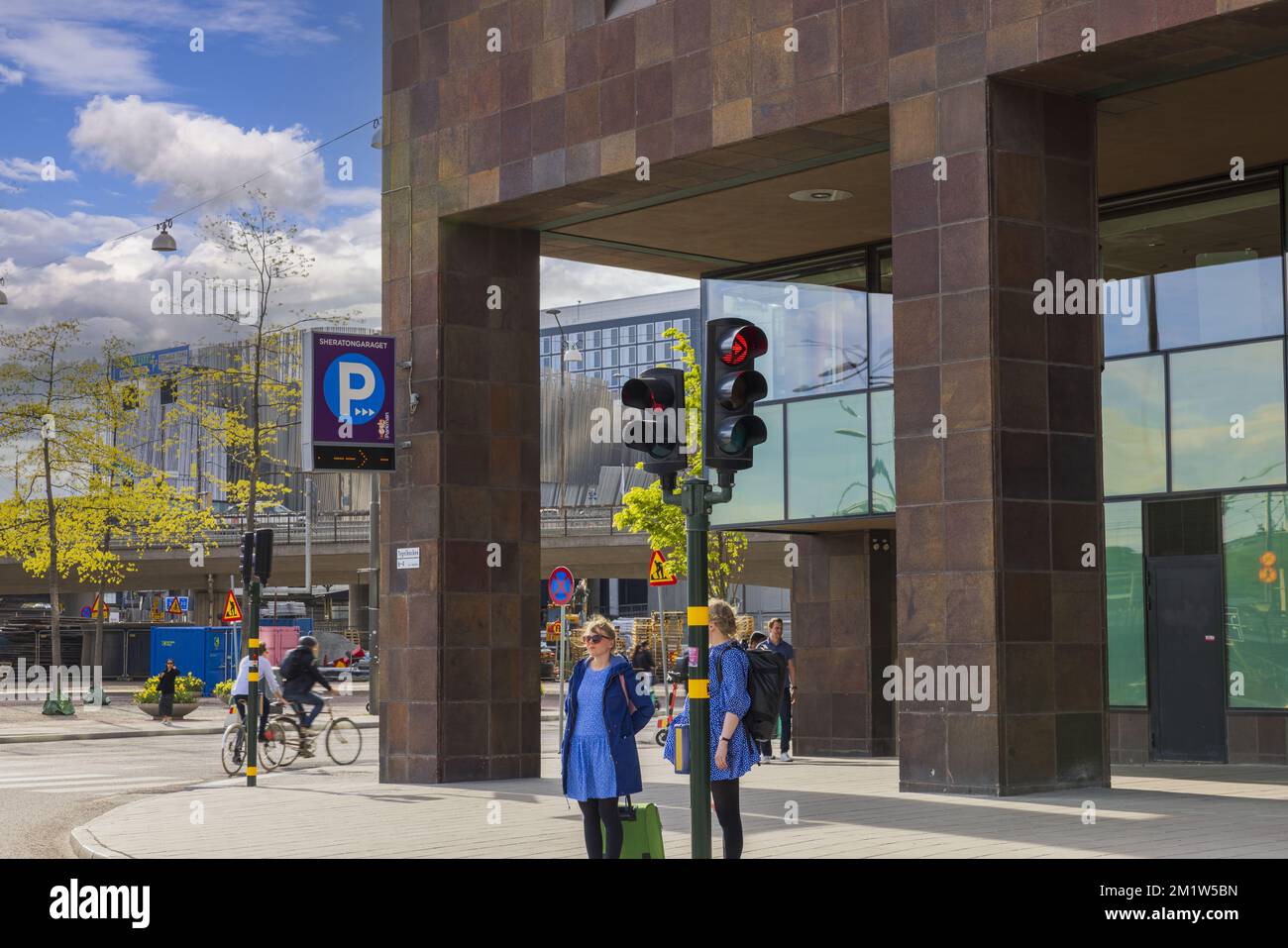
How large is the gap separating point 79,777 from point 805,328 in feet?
38.9

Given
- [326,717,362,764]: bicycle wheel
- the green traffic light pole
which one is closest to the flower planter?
[326,717,362,764]: bicycle wheel

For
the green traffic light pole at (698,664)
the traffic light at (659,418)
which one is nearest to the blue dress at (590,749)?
the green traffic light pole at (698,664)

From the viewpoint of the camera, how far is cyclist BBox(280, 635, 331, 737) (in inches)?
959

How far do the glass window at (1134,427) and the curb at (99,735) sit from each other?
1600cm

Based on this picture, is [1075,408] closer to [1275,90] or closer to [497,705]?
[1275,90]

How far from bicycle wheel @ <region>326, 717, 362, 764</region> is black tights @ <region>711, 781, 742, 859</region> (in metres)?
14.3

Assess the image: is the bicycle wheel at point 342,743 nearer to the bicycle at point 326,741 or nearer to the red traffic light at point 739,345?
the bicycle at point 326,741

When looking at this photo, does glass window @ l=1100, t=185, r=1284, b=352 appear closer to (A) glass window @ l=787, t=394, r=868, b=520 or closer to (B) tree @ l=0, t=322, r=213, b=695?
(A) glass window @ l=787, t=394, r=868, b=520

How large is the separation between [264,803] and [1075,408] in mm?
8887

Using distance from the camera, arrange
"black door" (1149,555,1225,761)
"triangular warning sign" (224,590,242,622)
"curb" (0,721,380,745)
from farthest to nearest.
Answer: "triangular warning sign" (224,590,242,622), "curb" (0,721,380,745), "black door" (1149,555,1225,761)
